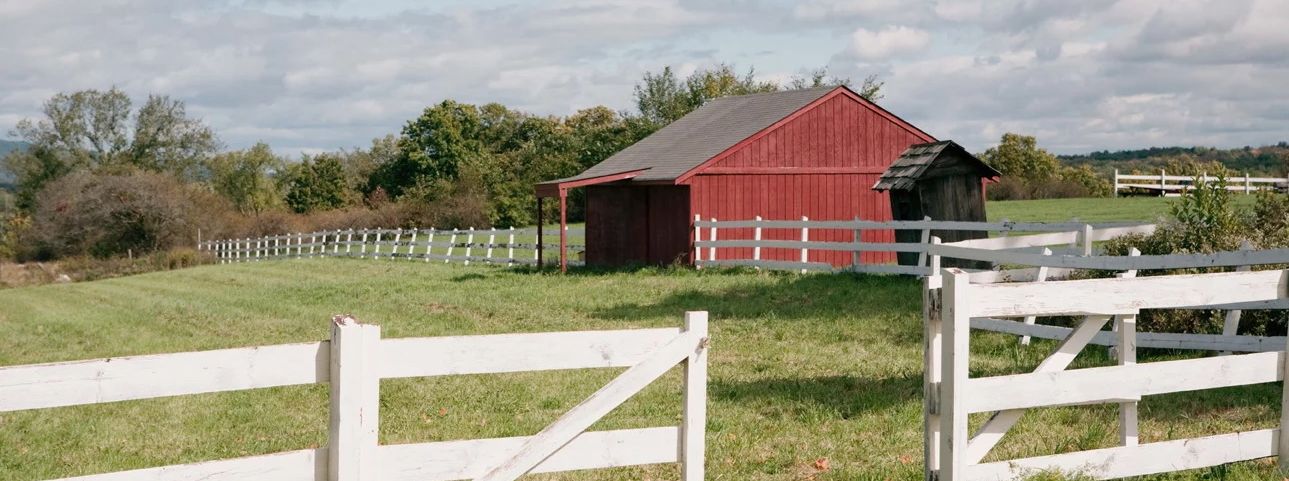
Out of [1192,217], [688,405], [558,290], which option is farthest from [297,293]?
[688,405]

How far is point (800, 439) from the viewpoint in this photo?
8383 millimetres

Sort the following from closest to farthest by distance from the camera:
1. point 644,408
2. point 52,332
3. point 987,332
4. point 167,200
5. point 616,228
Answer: point 644,408, point 987,332, point 52,332, point 616,228, point 167,200

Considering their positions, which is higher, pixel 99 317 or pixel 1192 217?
pixel 1192 217

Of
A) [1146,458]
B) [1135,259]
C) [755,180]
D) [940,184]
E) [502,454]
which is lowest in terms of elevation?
[1146,458]

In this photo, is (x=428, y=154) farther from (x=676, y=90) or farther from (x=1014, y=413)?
(x=1014, y=413)

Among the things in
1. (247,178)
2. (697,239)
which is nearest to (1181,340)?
(697,239)

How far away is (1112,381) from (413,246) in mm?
34285

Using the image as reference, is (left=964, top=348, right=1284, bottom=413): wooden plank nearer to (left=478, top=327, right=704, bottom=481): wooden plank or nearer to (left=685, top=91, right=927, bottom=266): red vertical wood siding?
(left=478, top=327, right=704, bottom=481): wooden plank

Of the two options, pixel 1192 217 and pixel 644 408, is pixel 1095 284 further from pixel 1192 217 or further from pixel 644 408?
pixel 1192 217

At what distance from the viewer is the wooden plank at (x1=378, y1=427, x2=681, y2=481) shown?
5238 mm

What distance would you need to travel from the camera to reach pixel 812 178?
28.5 m

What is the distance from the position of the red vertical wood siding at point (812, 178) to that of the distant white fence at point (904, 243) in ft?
1.89

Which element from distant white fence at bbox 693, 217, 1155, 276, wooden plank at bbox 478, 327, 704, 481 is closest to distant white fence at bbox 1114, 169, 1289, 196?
distant white fence at bbox 693, 217, 1155, 276

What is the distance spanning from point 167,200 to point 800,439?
5244 centimetres
